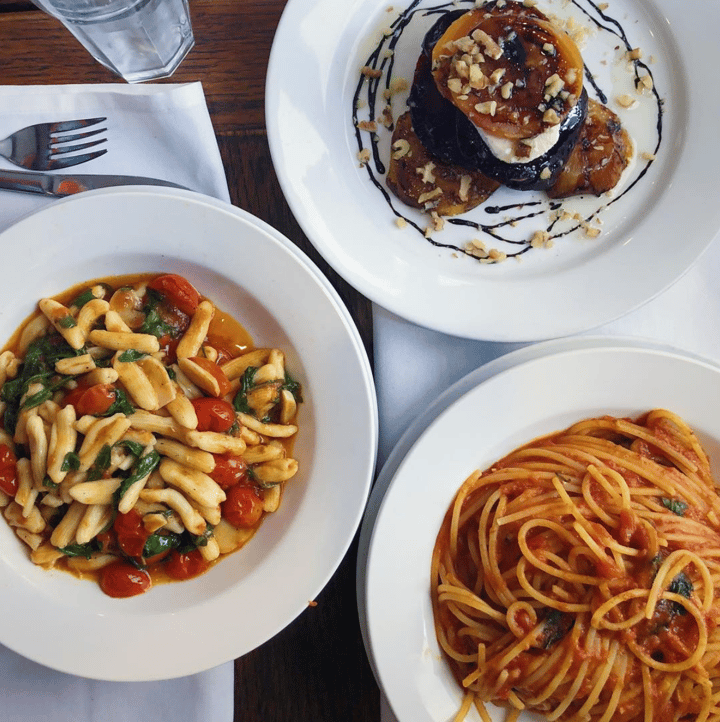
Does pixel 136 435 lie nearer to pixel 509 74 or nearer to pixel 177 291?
pixel 177 291

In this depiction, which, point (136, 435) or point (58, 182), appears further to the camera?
point (58, 182)

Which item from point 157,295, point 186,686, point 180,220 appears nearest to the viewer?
point 180,220

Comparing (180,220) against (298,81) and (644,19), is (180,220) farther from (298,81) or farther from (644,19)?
(644,19)

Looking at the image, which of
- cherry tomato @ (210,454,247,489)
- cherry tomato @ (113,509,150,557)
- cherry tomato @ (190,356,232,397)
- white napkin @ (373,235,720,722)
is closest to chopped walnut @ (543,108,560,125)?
white napkin @ (373,235,720,722)

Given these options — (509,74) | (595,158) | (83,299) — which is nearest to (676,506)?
(595,158)

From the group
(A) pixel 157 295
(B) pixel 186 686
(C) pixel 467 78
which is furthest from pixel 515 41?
(B) pixel 186 686

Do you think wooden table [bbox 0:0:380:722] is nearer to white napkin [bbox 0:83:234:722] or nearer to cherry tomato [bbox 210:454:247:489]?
white napkin [bbox 0:83:234:722]
